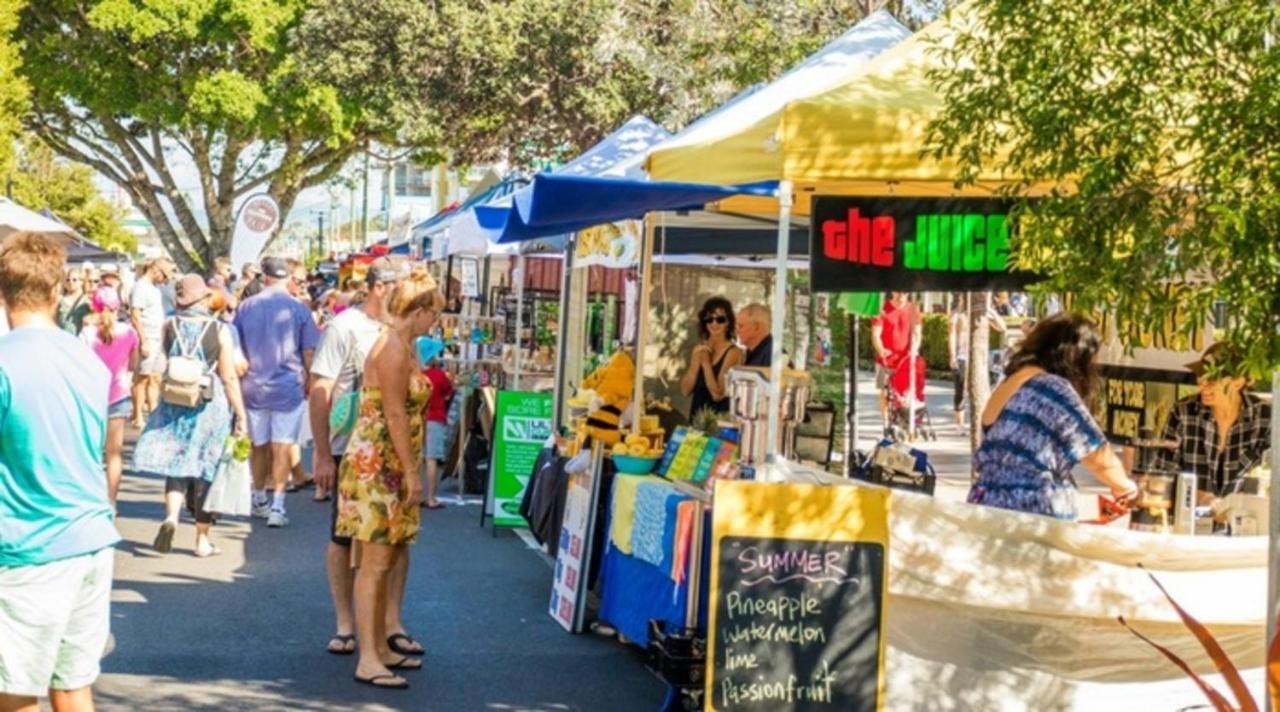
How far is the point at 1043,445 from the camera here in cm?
688

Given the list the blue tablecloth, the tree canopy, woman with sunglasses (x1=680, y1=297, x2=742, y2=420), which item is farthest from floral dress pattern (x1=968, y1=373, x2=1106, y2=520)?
the tree canopy

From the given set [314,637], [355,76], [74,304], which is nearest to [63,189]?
[355,76]

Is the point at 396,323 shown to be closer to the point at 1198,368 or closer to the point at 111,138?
the point at 1198,368

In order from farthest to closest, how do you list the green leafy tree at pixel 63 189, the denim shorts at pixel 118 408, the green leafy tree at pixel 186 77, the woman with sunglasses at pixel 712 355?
the green leafy tree at pixel 63 189, the green leafy tree at pixel 186 77, the woman with sunglasses at pixel 712 355, the denim shorts at pixel 118 408

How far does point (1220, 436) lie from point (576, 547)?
3.19m

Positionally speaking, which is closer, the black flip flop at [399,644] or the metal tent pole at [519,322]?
the black flip flop at [399,644]

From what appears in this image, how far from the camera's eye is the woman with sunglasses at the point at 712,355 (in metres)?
11.7

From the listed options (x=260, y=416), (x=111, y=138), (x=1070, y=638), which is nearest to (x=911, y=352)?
(x=260, y=416)

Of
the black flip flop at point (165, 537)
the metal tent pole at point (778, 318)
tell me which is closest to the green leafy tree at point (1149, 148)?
the metal tent pole at point (778, 318)

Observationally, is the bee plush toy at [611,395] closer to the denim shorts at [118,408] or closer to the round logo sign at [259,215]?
the denim shorts at [118,408]

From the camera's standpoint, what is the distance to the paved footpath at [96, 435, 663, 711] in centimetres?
776

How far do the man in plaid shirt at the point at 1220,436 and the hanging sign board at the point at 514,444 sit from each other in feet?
17.4

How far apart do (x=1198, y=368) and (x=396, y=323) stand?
139 inches

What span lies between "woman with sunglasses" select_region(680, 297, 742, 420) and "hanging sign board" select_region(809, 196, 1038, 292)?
3714mm
